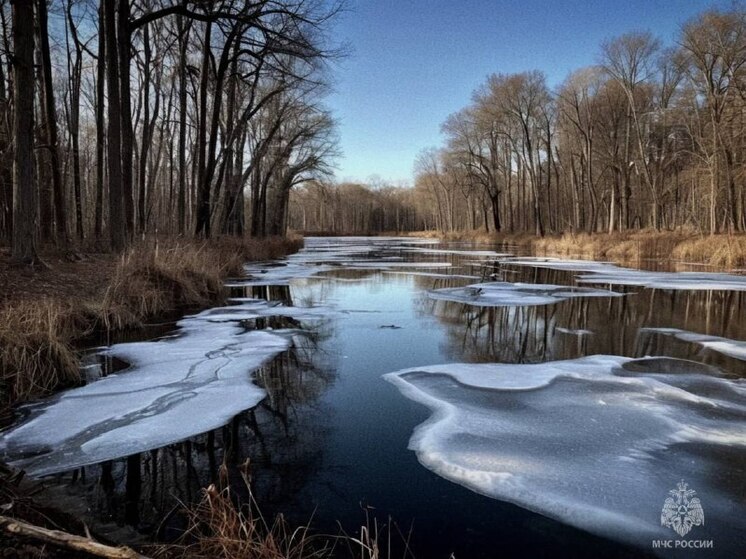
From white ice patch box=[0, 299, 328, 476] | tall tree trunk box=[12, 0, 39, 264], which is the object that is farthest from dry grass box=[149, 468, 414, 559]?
tall tree trunk box=[12, 0, 39, 264]

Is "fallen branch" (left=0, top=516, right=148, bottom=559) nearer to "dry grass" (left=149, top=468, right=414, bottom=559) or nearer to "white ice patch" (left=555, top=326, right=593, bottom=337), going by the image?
"dry grass" (left=149, top=468, right=414, bottom=559)

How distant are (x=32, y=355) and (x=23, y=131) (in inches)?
216

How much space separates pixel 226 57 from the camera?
51.7 feet

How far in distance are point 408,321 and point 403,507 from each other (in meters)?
6.07

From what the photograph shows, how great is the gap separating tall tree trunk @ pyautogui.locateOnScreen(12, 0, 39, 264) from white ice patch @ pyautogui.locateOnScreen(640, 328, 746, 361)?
11213 millimetres

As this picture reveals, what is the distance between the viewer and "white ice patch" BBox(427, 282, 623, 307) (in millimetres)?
10727

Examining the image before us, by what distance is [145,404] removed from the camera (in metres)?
4.39

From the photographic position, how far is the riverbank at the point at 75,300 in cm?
478

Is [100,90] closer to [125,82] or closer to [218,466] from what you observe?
[125,82]

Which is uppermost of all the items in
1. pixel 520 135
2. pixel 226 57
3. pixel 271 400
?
pixel 520 135

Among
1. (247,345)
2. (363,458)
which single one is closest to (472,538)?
(363,458)

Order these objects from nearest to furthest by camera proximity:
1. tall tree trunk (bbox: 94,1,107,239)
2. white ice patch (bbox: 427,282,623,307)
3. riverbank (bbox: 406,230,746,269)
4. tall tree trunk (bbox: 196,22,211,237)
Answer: white ice patch (bbox: 427,282,623,307), tall tree trunk (bbox: 196,22,211,237), tall tree trunk (bbox: 94,1,107,239), riverbank (bbox: 406,230,746,269)

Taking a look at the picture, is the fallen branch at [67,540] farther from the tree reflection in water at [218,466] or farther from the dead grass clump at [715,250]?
the dead grass clump at [715,250]

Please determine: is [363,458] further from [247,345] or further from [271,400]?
[247,345]
